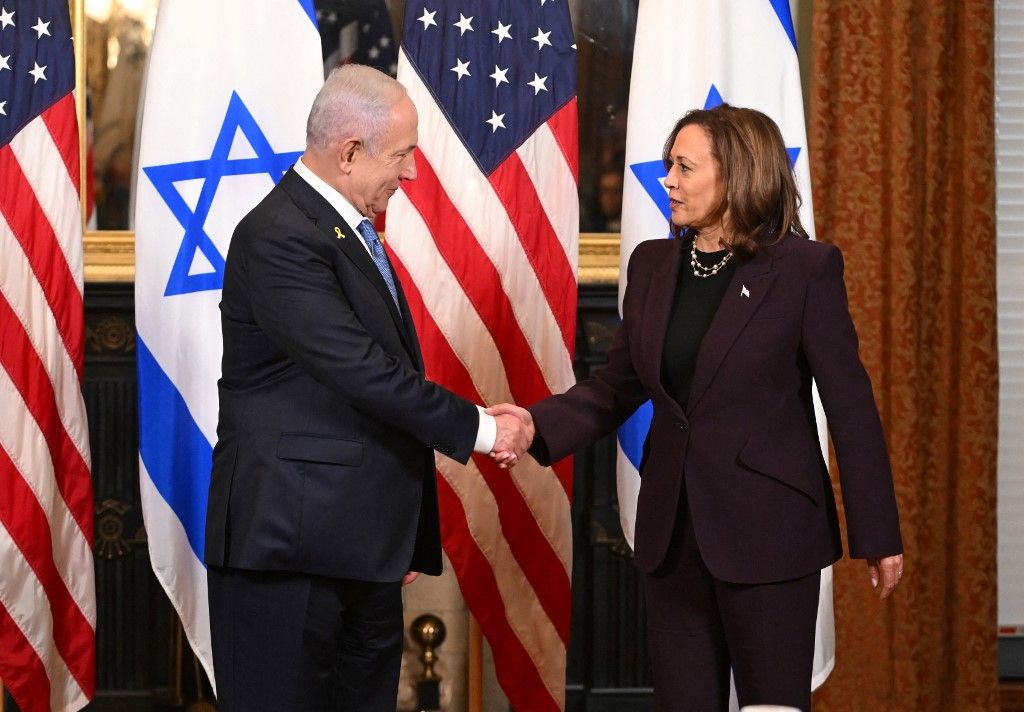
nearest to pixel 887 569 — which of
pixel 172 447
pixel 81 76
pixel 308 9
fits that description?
pixel 172 447

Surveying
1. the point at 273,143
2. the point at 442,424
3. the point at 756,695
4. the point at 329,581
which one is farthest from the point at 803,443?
the point at 273,143

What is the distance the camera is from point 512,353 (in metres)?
3.45

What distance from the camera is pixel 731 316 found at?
7.80 feet

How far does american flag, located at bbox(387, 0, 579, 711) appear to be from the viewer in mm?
3395

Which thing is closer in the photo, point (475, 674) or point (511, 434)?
point (511, 434)

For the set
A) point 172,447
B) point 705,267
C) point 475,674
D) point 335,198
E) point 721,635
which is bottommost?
point 475,674

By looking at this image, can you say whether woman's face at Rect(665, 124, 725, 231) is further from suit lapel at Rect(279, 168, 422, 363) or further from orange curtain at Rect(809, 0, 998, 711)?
orange curtain at Rect(809, 0, 998, 711)

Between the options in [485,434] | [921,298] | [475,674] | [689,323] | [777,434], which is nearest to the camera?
[777,434]

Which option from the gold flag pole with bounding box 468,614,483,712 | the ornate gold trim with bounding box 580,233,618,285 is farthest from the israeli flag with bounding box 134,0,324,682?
the ornate gold trim with bounding box 580,233,618,285

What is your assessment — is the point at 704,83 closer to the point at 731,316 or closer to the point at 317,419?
the point at 731,316

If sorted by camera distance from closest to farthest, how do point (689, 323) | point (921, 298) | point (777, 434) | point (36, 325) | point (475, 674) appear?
point (777, 434) → point (689, 323) → point (36, 325) → point (475, 674) → point (921, 298)

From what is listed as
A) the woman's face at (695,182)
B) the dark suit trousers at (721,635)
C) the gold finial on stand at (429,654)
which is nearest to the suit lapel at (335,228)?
the woman's face at (695,182)

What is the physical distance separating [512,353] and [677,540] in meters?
1.13

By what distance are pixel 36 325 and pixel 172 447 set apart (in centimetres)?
48
